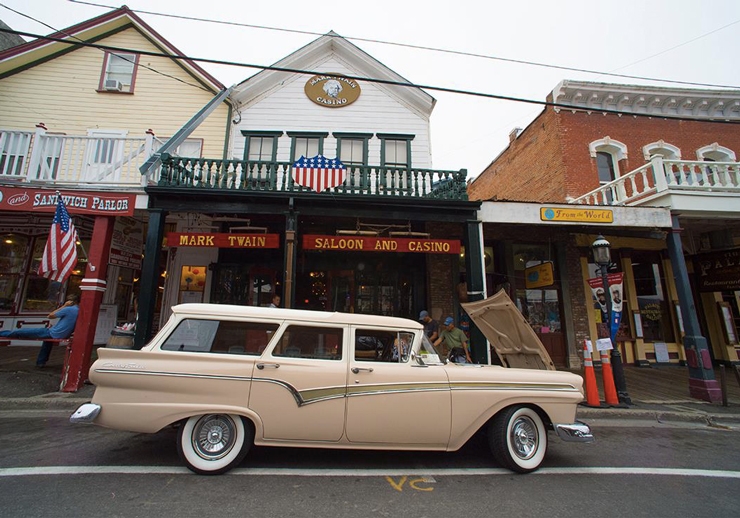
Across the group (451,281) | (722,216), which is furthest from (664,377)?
(451,281)

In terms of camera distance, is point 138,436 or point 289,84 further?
point 289,84

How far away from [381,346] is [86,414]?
3044mm

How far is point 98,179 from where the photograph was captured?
762 centimetres

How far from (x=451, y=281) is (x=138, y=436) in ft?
27.9

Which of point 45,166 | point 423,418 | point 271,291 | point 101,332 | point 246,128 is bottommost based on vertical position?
point 423,418

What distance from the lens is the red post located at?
6.48 meters

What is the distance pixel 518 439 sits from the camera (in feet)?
12.8

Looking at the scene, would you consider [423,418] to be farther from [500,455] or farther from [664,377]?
[664,377]

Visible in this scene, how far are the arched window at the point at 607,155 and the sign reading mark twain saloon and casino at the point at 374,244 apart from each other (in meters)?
8.94

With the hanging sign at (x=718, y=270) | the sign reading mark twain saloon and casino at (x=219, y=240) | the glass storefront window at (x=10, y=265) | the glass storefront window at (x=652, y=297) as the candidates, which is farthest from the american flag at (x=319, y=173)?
the hanging sign at (x=718, y=270)

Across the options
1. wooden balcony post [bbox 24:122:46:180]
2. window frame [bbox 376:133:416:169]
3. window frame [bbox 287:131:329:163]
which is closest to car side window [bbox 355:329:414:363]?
window frame [bbox 376:133:416:169]

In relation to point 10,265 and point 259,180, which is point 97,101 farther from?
point 259,180

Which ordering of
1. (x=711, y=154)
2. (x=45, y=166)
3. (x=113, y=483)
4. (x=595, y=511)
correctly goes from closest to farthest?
(x=595, y=511)
(x=113, y=483)
(x=45, y=166)
(x=711, y=154)

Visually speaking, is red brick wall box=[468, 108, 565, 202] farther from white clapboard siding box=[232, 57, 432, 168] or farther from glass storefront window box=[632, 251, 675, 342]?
white clapboard siding box=[232, 57, 432, 168]
